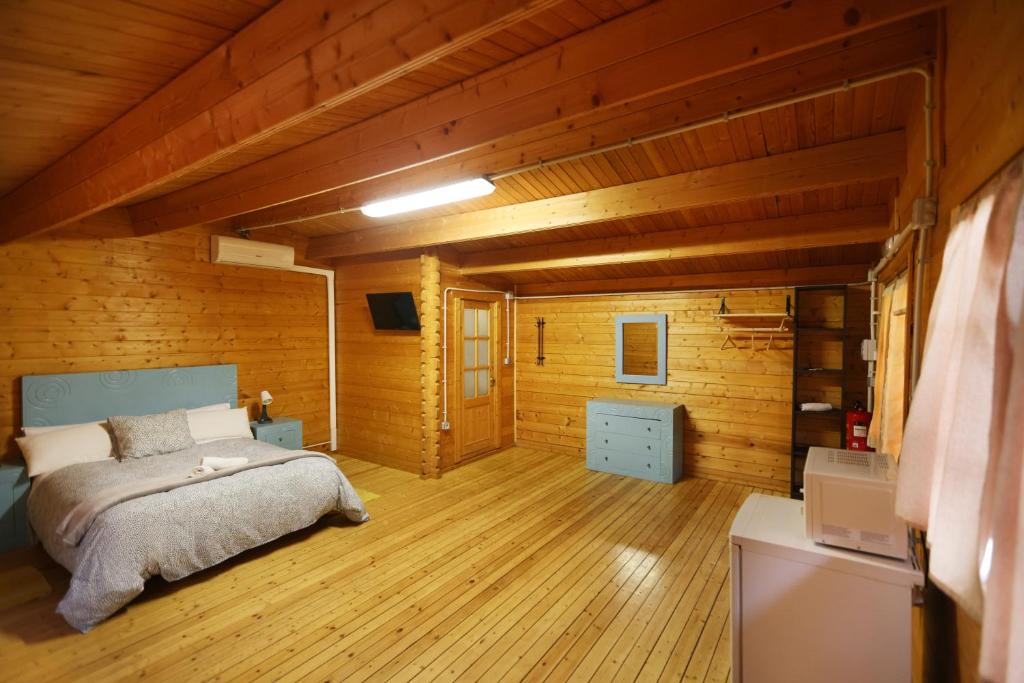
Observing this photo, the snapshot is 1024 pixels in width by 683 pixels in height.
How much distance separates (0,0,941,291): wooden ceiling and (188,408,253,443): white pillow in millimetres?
1756

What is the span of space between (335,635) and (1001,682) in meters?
2.68

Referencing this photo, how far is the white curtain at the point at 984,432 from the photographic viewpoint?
81 centimetres

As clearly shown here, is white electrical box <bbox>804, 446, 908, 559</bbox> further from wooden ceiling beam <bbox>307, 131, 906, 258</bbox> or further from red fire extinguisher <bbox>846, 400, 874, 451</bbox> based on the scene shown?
red fire extinguisher <bbox>846, 400, 874, 451</bbox>

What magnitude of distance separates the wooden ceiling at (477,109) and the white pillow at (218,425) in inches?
69.1

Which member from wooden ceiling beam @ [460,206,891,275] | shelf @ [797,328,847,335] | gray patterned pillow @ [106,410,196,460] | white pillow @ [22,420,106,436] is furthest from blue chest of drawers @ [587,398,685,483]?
white pillow @ [22,420,106,436]

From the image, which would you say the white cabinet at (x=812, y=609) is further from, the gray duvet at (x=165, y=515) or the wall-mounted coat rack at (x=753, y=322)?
the wall-mounted coat rack at (x=753, y=322)

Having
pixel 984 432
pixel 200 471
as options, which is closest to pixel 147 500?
pixel 200 471

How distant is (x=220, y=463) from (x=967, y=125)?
170 inches

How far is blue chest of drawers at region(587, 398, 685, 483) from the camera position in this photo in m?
5.07

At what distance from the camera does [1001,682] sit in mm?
800

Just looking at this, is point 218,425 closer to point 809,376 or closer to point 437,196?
point 437,196

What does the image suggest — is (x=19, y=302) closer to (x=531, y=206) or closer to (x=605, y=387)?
(x=531, y=206)

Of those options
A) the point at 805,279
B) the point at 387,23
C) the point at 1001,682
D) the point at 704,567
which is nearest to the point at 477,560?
the point at 704,567

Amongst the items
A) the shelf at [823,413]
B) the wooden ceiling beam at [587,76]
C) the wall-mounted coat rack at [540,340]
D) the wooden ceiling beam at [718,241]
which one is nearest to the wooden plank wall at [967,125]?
the wooden ceiling beam at [587,76]
